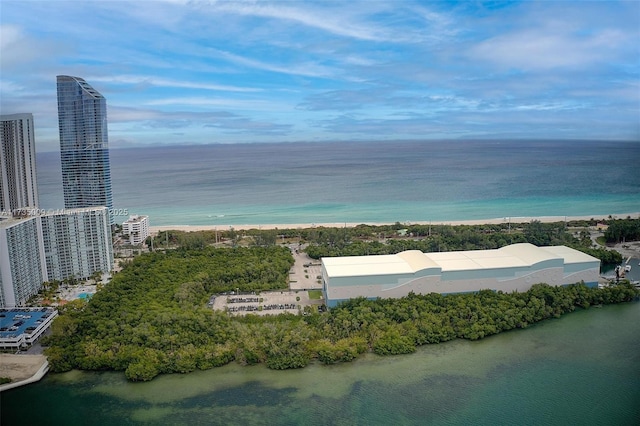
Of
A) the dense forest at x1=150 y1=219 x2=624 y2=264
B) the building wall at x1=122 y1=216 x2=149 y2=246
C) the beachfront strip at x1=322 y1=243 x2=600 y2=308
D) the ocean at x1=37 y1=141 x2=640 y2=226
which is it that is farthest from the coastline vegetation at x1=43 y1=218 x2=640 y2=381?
the ocean at x1=37 y1=141 x2=640 y2=226

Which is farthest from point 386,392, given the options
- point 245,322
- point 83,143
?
point 83,143

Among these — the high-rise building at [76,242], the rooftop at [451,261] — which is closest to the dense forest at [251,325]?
the rooftop at [451,261]

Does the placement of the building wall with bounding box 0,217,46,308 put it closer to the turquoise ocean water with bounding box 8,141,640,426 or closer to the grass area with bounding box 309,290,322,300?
the turquoise ocean water with bounding box 8,141,640,426

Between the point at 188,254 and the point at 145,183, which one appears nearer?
the point at 188,254

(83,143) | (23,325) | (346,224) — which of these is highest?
(83,143)

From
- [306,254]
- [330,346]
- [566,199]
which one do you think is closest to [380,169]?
[566,199]

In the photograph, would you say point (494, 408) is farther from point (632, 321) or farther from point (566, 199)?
point (566, 199)

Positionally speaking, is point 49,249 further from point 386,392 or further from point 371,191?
point 371,191
